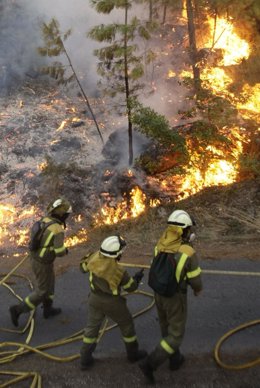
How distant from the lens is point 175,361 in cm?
491

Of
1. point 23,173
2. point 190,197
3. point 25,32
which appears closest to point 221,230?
point 190,197

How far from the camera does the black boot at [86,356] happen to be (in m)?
5.00

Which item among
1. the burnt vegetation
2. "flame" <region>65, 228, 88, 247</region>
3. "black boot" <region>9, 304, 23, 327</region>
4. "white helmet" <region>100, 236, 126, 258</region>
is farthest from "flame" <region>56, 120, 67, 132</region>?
"white helmet" <region>100, 236, 126, 258</region>

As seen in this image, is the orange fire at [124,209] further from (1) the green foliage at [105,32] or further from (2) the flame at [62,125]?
(2) the flame at [62,125]

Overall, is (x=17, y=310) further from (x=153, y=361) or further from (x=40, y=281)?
(x=153, y=361)

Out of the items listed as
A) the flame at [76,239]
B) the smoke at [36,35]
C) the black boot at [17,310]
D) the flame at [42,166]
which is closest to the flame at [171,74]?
the smoke at [36,35]

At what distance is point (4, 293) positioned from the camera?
286 inches

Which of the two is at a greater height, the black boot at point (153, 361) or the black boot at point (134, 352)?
the black boot at point (153, 361)

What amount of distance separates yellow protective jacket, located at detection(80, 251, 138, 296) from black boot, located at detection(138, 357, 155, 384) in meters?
0.84

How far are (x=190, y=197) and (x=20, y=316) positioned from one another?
5.57 metres

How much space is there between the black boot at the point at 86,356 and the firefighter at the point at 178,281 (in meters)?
0.71

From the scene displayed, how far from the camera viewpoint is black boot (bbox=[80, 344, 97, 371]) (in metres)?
5.00

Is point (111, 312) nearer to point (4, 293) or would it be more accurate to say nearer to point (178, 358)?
point (178, 358)

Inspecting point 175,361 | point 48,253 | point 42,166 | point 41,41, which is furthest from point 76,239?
point 41,41
